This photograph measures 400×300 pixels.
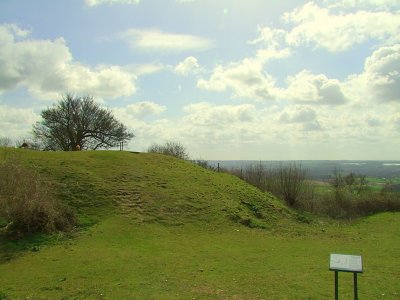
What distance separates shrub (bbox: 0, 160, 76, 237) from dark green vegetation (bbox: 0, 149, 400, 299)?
0.79m

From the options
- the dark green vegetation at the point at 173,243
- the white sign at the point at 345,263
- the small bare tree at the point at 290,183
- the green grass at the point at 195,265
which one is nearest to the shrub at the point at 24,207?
the dark green vegetation at the point at 173,243

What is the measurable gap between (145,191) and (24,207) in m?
10.1


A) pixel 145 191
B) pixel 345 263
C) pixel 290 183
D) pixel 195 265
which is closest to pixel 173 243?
pixel 195 265

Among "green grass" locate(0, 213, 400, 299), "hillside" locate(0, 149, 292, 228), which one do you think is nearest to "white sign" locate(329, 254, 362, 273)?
"green grass" locate(0, 213, 400, 299)

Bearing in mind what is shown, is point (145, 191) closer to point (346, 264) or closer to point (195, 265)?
point (195, 265)

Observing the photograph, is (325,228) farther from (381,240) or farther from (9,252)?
(9,252)

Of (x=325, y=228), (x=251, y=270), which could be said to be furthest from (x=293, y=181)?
(x=251, y=270)

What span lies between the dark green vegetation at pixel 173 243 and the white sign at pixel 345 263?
11.2 feet

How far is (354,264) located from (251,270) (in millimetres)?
7344

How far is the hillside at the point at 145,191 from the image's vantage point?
25.7 meters

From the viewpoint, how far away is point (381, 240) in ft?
79.8

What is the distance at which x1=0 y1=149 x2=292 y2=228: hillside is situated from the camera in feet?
84.2

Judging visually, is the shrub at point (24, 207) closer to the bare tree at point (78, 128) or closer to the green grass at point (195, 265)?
the green grass at point (195, 265)

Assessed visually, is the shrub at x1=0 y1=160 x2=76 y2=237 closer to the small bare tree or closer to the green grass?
the green grass
